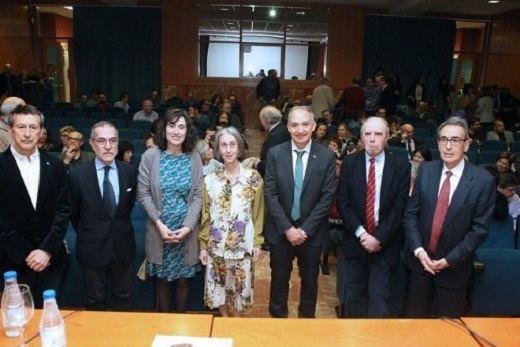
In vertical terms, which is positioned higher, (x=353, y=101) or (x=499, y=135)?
(x=353, y=101)

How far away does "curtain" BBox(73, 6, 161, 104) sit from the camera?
1305cm

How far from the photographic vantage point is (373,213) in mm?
2807

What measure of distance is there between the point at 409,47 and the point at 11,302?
44.4 feet

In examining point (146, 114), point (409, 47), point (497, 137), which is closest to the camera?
point (497, 137)

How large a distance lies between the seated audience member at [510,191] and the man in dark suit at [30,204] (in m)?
3.07

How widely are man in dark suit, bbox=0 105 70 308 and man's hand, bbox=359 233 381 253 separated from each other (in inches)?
67.6

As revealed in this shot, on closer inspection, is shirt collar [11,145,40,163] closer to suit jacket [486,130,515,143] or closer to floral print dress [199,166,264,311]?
floral print dress [199,166,264,311]

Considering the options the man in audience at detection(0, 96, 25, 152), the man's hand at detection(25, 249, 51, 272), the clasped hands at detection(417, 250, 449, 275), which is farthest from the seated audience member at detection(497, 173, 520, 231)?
the man in audience at detection(0, 96, 25, 152)

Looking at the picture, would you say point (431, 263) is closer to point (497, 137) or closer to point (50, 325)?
point (50, 325)

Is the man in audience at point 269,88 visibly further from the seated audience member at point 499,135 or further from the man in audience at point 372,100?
the seated audience member at point 499,135

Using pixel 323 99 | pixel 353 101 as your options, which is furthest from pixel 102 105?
pixel 353 101

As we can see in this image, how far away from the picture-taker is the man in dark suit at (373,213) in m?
2.77

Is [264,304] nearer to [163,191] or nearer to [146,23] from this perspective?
[163,191]

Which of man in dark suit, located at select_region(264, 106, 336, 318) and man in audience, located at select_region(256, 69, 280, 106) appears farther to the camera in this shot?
man in audience, located at select_region(256, 69, 280, 106)
